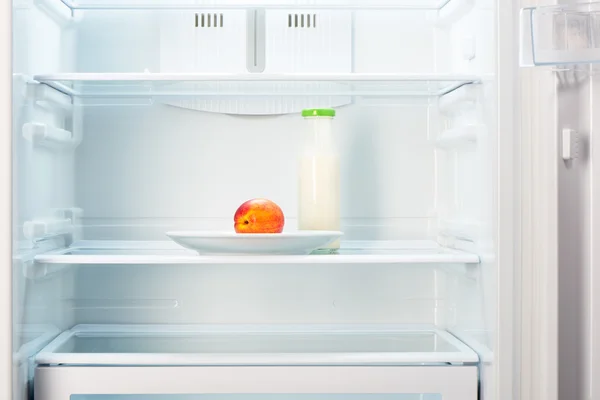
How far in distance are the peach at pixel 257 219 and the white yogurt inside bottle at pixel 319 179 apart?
0.09m

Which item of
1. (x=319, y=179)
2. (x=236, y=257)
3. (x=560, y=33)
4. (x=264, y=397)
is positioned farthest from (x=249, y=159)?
(x=560, y=33)

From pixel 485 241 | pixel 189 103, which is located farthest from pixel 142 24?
pixel 485 241

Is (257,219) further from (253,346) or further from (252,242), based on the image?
(253,346)

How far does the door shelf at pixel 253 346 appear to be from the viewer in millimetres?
1383

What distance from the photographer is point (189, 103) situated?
69.7 inches

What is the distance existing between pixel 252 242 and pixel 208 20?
62 centimetres

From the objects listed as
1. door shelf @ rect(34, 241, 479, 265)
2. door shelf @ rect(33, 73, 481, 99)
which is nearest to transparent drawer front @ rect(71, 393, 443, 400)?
door shelf @ rect(34, 241, 479, 265)

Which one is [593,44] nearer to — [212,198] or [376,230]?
[376,230]

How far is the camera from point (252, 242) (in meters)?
1.40

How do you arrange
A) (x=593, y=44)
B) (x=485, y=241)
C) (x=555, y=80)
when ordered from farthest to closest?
(x=485, y=241), (x=555, y=80), (x=593, y=44)

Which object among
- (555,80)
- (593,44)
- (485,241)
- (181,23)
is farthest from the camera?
(181,23)

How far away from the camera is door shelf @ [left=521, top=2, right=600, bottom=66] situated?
3.75 feet

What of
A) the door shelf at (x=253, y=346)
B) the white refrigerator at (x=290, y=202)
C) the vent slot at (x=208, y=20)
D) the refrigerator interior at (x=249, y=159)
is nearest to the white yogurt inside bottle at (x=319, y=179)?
the white refrigerator at (x=290, y=202)

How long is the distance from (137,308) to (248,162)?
0.43 m
